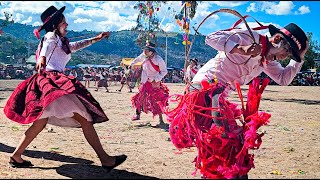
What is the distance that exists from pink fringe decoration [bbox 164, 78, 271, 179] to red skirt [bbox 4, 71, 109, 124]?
1059mm

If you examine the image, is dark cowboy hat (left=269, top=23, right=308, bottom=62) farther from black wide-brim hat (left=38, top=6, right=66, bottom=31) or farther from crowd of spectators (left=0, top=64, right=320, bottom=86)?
crowd of spectators (left=0, top=64, right=320, bottom=86)

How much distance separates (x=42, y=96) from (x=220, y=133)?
6.54 feet

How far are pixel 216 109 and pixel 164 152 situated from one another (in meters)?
2.27

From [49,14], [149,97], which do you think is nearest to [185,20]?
[149,97]

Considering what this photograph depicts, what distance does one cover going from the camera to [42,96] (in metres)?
4.44

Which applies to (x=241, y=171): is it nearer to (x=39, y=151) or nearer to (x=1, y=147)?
(x=39, y=151)

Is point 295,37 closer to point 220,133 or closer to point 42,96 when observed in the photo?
point 220,133

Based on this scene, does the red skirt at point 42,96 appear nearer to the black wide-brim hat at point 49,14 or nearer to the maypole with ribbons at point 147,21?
the black wide-brim hat at point 49,14

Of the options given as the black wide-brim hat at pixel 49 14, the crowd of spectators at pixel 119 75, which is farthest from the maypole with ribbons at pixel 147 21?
the black wide-brim hat at pixel 49 14

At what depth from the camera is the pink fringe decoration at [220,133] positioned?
3736 mm

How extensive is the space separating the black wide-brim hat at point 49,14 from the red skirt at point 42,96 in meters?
0.62

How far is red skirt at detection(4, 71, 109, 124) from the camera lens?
4.35 metres

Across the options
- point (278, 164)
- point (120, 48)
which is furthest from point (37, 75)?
point (120, 48)

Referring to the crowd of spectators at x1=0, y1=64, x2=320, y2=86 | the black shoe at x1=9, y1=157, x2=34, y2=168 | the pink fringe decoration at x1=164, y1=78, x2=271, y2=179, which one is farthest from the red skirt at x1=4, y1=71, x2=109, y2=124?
the crowd of spectators at x1=0, y1=64, x2=320, y2=86
